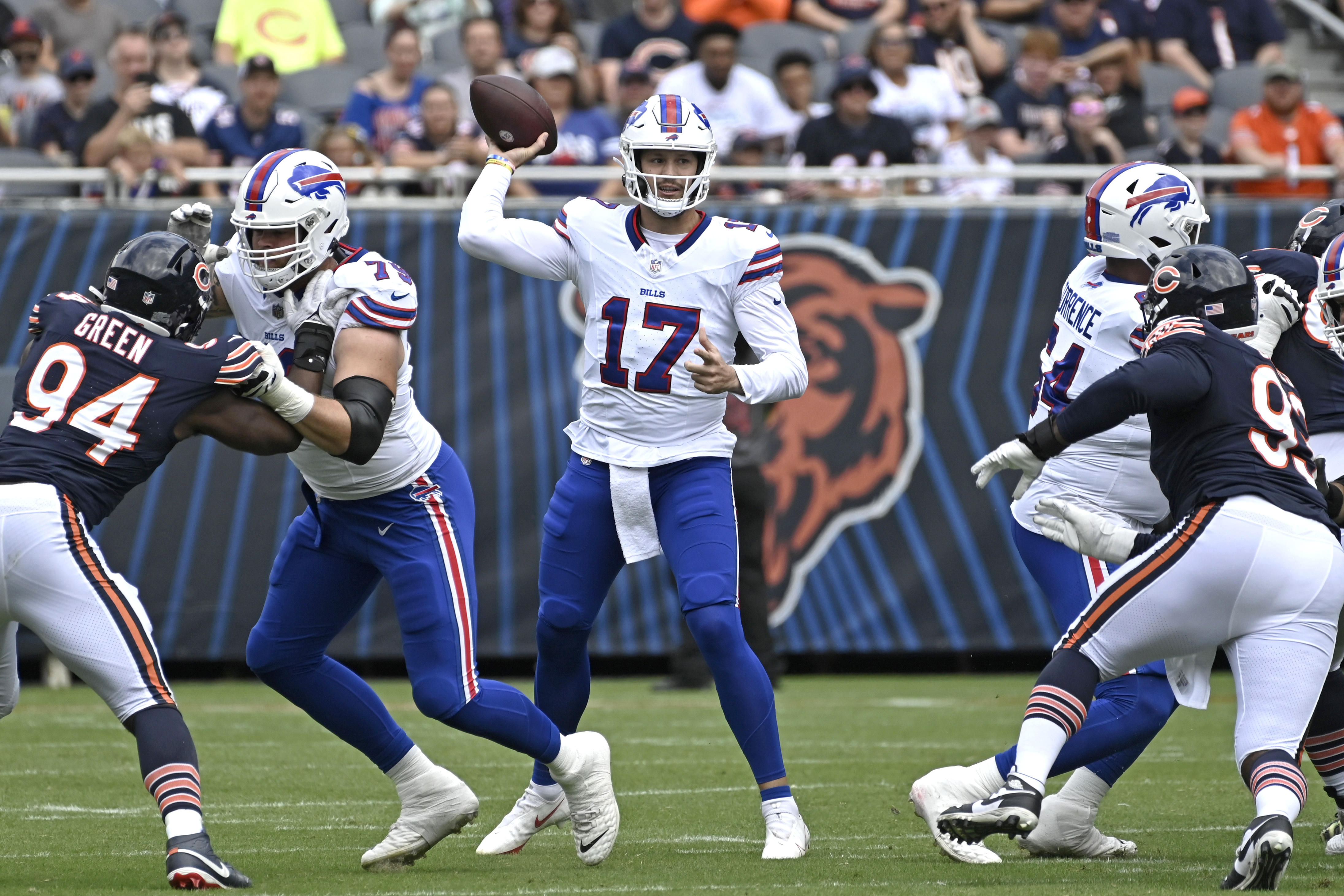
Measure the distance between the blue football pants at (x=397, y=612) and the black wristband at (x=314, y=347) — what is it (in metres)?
0.41

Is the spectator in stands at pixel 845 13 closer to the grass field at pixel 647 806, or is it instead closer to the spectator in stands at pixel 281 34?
the spectator in stands at pixel 281 34

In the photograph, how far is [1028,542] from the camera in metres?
4.86

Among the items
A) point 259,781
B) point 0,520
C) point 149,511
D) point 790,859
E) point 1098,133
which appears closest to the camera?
point 0,520

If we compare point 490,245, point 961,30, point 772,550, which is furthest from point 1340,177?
point 490,245

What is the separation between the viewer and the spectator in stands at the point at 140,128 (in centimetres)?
1001

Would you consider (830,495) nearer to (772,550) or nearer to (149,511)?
(772,550)

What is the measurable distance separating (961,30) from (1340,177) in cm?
324

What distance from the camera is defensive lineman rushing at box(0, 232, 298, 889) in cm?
385

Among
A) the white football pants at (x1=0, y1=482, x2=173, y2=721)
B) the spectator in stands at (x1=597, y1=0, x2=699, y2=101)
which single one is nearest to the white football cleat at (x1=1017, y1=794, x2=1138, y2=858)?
the white football pants at (x1=0, y1=482, x2=173, y2=721)

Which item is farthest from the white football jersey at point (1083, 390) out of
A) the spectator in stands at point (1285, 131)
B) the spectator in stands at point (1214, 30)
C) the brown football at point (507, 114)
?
the spectator in stands at point (1214, 30)

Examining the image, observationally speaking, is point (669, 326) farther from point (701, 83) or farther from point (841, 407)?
point (701, 83)

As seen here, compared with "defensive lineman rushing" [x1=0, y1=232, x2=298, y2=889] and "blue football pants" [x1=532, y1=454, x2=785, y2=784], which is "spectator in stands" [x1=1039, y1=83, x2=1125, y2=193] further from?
"defensive lineman rushing" [x1=0, y1=232, x2=298, y2=889]

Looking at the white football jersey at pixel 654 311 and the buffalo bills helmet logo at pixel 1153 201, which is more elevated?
the buffalo bills helmet logo at pixel 1153 201

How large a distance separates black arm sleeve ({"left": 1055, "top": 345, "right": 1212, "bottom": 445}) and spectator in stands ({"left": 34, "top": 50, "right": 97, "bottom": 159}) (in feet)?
26.9
